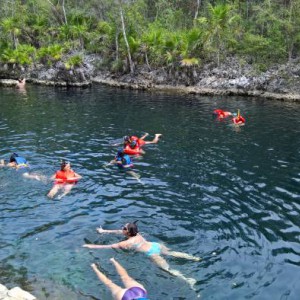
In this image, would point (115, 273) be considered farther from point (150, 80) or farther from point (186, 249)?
point (150, 80)

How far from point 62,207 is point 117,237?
3.18 meters

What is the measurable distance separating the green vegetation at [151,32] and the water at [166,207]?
17.9m

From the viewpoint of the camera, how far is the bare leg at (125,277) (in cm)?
939

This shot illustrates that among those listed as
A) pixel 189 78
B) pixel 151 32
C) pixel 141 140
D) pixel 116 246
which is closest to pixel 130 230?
pixel 116 246

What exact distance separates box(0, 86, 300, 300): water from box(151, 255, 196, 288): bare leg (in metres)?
0.15

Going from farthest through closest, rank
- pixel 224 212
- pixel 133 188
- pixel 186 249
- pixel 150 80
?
pixel 150 80
pixel 133 188
pixel 224 212
pixel 186 249

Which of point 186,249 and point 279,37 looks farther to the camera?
point 279,37

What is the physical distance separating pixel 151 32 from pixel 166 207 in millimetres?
35923

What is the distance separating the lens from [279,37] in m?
42.0

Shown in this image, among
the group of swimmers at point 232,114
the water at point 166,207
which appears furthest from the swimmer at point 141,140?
the group of swimmers at point 232,114

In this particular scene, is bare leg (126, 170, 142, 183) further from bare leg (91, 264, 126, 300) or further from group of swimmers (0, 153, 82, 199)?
bare leg (91, 264, 126, 300)

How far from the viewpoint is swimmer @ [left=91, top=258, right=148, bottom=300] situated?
845 cm

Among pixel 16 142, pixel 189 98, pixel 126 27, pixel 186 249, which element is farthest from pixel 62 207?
pixel 126 27

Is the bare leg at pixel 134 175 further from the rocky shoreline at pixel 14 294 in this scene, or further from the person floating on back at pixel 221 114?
the person floating on back at pixel 221 114
